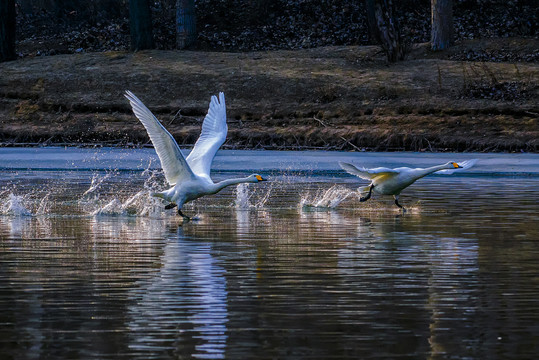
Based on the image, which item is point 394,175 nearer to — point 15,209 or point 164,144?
point 164,144

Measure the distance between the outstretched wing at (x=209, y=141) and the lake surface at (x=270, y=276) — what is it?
2.11ft

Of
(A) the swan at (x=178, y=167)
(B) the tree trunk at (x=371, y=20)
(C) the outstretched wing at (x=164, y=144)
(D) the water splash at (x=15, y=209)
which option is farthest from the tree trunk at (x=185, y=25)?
(C) the outstretched wing at (x=164, y=144)

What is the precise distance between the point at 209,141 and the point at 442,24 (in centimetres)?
2000

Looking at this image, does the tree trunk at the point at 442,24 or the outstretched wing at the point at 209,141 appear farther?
the tree trunk at the point at 442,24

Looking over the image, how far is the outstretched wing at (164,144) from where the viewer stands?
46.0ft

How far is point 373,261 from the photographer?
10586mm

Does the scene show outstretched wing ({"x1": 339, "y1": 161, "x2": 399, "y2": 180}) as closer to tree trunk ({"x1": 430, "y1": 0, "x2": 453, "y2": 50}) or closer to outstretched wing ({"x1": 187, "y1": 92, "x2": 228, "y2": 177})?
outstretched wing ({"x1": 187, "y1": 92, "x2": 228, "y2": 177})

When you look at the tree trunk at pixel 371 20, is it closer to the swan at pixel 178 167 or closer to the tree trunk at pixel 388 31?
the tree trunk at pixel 388 31

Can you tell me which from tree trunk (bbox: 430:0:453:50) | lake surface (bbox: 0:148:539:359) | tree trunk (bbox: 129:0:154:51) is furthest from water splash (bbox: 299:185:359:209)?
tree trunk (bbox: 129:0:154:51)

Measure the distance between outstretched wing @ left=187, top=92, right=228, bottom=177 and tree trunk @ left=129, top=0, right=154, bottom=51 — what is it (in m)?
19.7

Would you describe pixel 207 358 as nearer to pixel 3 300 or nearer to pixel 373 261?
pixel 3 300

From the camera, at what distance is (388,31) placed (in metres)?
34.4

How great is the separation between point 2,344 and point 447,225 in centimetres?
780

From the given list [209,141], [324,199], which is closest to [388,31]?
[324,199]
